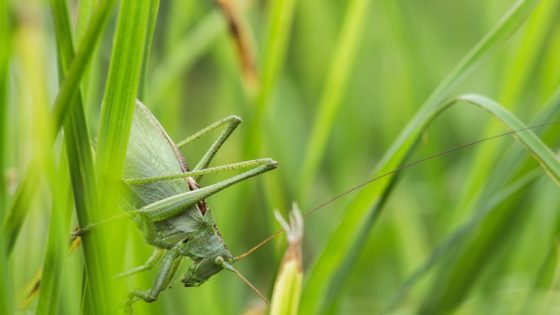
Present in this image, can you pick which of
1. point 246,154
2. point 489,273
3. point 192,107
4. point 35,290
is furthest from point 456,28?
point 35,290

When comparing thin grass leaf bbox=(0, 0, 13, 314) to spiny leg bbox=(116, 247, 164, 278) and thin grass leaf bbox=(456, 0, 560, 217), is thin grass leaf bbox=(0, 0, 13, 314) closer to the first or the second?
spiny leg bbox=(116, 247, 164, 278)

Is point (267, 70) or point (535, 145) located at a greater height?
point (267, 70)

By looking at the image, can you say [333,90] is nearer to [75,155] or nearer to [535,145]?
[535,145]

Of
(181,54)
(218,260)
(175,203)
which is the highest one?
(181,54)

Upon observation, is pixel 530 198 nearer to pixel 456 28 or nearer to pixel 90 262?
pixel 90 262

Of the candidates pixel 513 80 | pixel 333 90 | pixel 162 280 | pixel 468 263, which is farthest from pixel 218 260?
pixel 513 80
